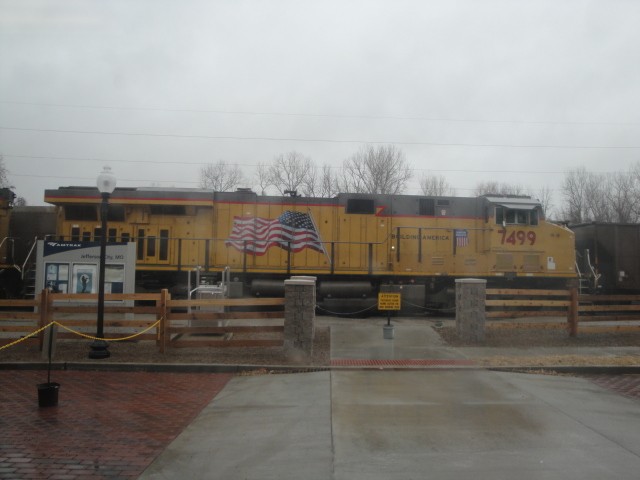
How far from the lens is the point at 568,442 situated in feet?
17.6

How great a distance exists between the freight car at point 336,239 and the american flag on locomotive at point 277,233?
0.03 metres

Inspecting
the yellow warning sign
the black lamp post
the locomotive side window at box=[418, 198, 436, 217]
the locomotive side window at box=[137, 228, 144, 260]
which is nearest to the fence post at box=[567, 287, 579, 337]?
the yellow warning sign

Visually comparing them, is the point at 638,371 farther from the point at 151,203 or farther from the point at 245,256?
the point at 151,203

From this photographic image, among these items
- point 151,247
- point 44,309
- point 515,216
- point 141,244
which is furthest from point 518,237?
point 44,309

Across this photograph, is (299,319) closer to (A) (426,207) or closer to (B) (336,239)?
(B) (336,239)

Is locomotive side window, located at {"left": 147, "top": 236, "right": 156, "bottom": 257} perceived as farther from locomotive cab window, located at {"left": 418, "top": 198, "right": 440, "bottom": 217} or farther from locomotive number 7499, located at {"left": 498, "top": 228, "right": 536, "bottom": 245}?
locomotive number 7499, located at {"left": 498, "top": 228, "right": 536, "bottom": 245}

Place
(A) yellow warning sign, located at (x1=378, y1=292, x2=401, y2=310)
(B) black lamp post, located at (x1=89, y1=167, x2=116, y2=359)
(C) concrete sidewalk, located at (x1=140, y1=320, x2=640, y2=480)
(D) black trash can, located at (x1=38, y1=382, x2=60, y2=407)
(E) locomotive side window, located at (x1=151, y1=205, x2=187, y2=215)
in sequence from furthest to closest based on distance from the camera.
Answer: (E) locomotive side window, located at (x1=151, y1=205, x2=187, y2=215), (A) yellow warning sign, located at (x1=378, y1=292, x2=401, y2=310), (B) black lamp post, located at (x1=89, y1=167, x2=116, y2=359), (D) black trash can, located at (x1=38, y1=382, x2=60, y2=407), (C) concrete sidewalk, located at (x1=140, y1=320, x2=640, y2=480)

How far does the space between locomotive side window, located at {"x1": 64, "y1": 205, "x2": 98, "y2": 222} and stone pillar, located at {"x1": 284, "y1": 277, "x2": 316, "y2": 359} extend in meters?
9.18

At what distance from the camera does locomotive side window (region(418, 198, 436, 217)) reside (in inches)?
662

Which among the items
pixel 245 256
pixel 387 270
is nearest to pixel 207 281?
pixel 245 256

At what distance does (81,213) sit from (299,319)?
9955 mm

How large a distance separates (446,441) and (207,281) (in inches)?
415

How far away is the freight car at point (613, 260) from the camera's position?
57.7ft

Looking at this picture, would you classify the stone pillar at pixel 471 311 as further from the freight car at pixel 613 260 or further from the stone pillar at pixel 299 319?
the freight car at pixel 613 260
